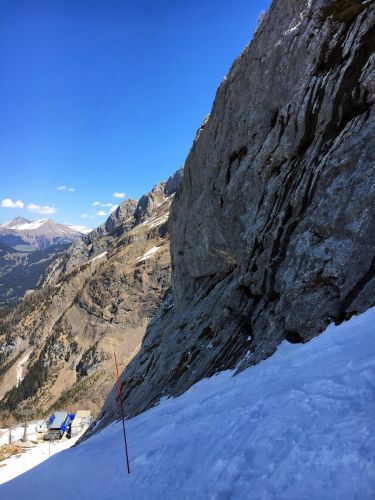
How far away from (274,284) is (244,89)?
754 inches

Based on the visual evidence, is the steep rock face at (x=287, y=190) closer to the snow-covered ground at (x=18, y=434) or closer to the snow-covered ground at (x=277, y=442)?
the snow-covered ground at (x=277, y=442)

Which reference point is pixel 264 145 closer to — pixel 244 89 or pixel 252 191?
pixel 252 191

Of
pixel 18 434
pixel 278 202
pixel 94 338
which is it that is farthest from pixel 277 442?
pixel 94 338

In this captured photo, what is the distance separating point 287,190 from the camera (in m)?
23.0

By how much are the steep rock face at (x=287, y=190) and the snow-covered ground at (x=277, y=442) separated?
359cm

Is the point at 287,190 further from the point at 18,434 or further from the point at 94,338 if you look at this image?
the point at 94,338

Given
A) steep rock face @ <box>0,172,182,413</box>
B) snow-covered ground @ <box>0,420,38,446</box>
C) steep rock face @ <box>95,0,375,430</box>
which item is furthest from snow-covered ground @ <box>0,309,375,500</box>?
steep rock face @ <box>0,172,182,413</box>

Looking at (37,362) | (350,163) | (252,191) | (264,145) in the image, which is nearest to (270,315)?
(350,163)

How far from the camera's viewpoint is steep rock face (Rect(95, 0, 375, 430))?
17.0 meters

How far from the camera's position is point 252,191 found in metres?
29.5

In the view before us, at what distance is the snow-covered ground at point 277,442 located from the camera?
677cm

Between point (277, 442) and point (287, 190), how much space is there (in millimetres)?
17308

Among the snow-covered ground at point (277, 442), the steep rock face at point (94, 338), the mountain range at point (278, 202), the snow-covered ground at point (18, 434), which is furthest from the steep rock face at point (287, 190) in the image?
the steep rock face at point (94, 338)

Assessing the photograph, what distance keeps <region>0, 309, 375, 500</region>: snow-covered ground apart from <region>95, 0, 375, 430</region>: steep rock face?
11.8ft
